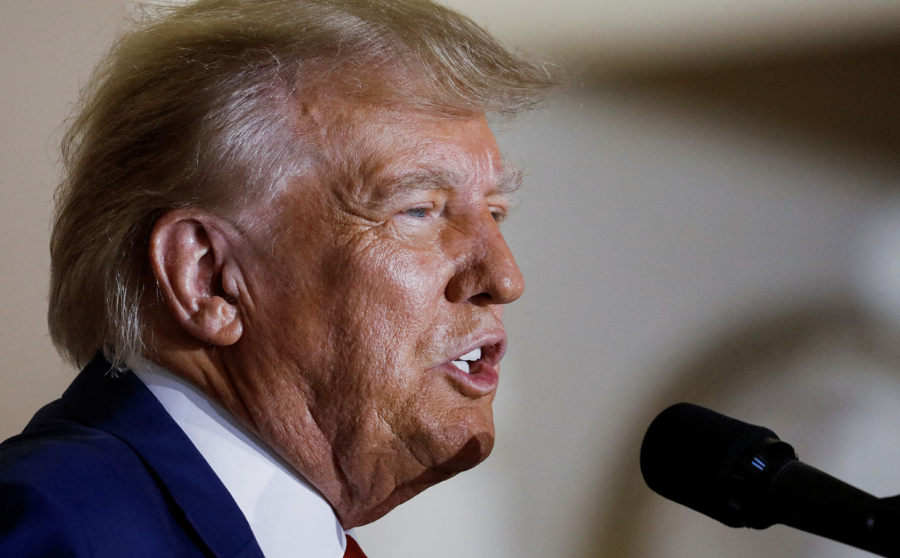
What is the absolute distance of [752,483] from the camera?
0.60 m

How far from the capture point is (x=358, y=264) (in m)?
0.92

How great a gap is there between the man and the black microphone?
342mm

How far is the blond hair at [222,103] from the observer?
933 millimetres

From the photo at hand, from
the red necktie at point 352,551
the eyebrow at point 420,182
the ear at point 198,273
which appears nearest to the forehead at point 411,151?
the eyebrow at point 420,182

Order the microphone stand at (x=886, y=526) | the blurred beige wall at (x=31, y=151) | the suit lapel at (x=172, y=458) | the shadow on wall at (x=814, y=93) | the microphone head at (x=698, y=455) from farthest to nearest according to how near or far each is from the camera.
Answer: the blurred beige wall at (x=31, y=151), the shadow on wall at (x=814, y=93), the suit lapel at (x=172, y=458), the microphone head at (x=698, y=455), the microphone stand at (x=886, y=526)

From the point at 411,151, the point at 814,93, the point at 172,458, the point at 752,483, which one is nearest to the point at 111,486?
the point at 172,458

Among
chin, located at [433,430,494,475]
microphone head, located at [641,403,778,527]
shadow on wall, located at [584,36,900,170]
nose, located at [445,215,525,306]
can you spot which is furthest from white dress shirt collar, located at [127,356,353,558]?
shadow on wall, located at [584,36,900,170]

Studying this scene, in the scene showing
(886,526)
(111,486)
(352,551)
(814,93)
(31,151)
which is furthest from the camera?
(31,151)

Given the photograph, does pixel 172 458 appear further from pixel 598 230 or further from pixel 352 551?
pixel 598 230

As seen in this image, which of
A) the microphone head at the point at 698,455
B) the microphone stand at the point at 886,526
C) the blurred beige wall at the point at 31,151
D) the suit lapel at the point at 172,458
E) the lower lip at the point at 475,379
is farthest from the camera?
the blurred beige wall at the point at 31,151

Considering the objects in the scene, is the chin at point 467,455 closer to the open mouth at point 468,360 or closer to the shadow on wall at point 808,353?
the open mouth at point 468,360

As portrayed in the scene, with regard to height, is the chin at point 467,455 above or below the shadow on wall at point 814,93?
below

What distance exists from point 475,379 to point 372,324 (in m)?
0.17

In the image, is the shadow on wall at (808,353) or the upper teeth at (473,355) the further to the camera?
the shadow on wall at (808,353)
